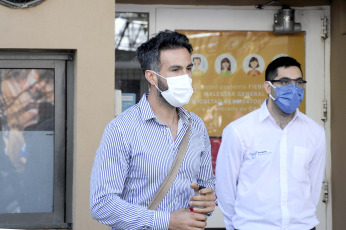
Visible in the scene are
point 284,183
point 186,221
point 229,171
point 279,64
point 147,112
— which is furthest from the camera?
point 279,64

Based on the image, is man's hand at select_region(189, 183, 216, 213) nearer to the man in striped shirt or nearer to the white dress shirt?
the man in striped shirt

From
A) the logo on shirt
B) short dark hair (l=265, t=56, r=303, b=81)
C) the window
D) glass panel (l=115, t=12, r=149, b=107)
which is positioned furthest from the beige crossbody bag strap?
glass panel (l=115, t=12, r=149, b=107)

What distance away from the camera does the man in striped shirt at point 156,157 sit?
2.94 metres

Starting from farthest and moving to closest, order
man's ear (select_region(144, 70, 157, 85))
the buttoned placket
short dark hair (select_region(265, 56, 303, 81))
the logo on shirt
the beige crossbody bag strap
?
short dark hair (select_region(265, 56, 303, 81)), the logo on shirt, the buttoned placket, man's ear (select_region(144, 70, 157, 85)), the beige crossbody bag strap

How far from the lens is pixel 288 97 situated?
4.43m

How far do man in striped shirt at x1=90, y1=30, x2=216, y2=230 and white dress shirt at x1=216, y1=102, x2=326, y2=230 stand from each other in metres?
0.90

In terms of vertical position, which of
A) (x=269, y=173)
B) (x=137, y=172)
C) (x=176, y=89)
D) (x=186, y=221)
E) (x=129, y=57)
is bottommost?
(x=186, y=221)

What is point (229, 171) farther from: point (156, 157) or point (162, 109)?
point (156, 157)

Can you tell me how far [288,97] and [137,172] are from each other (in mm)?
1782

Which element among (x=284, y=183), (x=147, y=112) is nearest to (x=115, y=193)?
(x=147, y=112)

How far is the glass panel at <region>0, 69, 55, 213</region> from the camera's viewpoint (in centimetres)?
557

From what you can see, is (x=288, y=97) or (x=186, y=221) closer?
(x=186, y=221)

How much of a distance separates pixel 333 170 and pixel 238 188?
233 centimetres

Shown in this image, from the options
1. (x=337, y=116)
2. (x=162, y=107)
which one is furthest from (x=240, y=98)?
(x=162, y=107)
